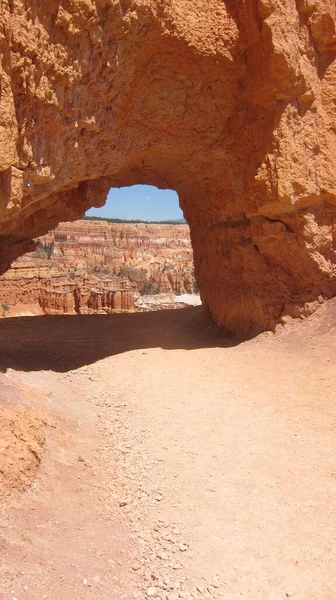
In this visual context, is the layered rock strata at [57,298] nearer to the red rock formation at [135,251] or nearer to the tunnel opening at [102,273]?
the tunnel opening at [102,273]

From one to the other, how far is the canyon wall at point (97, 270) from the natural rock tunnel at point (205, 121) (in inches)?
430

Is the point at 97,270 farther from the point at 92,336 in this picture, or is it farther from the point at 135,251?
the point at 92,336

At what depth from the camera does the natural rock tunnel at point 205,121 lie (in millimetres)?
5605

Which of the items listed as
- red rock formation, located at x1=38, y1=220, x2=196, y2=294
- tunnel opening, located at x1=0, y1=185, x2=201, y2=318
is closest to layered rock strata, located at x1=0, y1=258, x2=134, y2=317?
tunnel opening, located at x1=0, y1=185, x2=201, y2=318

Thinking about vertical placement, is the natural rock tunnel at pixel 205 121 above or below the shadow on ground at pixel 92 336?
above

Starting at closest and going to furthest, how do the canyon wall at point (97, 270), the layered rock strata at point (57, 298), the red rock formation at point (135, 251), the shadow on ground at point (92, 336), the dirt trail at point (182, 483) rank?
the dirt trail at point (182, 483) → the shadow on ground at point (92, 336) → the layered rock strata at point (57, 298) → the canyon wall at point (97, 270) → the red rock formation at point (135, 251)

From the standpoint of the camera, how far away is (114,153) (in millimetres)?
7422

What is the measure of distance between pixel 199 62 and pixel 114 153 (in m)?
1.95

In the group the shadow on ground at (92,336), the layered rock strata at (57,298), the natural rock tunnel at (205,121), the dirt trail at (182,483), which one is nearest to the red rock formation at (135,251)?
the layered rock strata at (57,298)

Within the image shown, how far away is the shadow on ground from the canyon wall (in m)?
8.87

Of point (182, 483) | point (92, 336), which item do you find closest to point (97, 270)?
point (92, 336)

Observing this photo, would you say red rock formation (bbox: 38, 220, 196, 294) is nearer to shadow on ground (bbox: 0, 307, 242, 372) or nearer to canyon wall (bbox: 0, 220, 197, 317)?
canyon wall (bbox: 0, 220, 197, 317)

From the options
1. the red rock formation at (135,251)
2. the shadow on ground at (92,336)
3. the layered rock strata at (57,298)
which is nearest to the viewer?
the shadow on ground at (92,336)

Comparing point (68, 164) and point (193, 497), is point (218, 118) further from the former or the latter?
point (193, 497)
